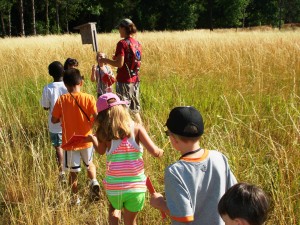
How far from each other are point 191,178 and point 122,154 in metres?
0.90

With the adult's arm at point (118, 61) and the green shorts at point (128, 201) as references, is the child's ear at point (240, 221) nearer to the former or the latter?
the green shorts at point (128, 201)

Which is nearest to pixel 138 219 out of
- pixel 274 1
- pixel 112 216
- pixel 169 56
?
pixel 112 216

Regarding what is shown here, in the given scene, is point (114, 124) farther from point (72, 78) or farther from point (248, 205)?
point (248, 205)

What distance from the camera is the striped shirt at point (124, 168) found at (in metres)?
2.45

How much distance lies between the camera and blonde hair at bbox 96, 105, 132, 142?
2.40m

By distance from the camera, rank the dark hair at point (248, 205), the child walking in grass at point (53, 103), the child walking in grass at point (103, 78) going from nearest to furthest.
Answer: the dark hair at point (248, 205) < the child walking in grass at point (53, 103) < the child walking in grass at point (103, 78)

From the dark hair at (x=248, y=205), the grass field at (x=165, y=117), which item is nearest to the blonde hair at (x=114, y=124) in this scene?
A: the grass field at (x=165, y=117)

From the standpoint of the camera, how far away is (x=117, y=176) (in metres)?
2.46

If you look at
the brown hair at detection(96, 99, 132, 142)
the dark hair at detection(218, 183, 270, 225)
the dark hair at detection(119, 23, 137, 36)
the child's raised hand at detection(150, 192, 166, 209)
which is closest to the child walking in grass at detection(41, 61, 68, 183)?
the dark hair at detection(119, 23, 137, 36)

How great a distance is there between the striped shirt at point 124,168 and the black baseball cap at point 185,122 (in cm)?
77

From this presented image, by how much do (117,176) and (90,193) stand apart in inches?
35.2

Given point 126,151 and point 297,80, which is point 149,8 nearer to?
point 297,80

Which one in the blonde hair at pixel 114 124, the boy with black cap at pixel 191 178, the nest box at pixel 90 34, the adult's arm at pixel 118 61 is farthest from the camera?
the nest box at pixel 90 34

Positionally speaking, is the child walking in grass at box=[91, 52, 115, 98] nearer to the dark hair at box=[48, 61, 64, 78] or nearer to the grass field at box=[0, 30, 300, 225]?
the grass field at box=[0, 30, 300, 225]
